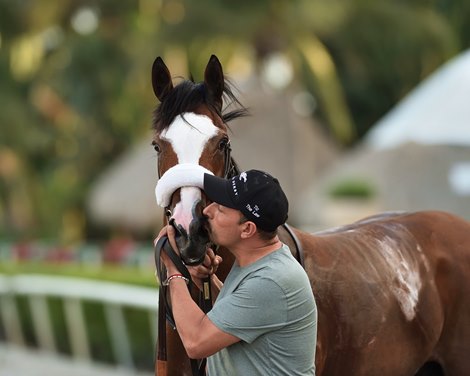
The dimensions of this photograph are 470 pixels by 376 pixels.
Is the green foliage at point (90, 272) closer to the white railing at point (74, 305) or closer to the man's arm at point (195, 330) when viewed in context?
the white railing at point (74, 305)

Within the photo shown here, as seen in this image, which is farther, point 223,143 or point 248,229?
point 223,143

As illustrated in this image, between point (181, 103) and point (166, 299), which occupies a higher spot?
point (181, 103)

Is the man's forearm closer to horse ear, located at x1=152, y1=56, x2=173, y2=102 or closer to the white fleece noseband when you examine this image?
the white fleece noseband

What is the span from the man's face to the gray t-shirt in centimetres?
10

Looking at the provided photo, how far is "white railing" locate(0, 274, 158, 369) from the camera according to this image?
8.55m

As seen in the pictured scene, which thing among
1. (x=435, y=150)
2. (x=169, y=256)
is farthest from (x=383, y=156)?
(x=169, y=256)

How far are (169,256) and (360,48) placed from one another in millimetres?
18813

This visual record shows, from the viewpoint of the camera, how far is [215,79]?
412 centimetres

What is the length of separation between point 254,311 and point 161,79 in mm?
1289

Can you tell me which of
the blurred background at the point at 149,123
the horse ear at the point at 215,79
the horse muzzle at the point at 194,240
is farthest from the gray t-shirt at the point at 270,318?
the blurred background at the point at 149,123

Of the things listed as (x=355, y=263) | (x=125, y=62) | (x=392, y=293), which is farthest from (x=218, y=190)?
(x=125, y=62)

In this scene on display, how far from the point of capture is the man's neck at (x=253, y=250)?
10.6ft

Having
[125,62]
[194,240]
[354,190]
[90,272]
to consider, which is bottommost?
[354,190]

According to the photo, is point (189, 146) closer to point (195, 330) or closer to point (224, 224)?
point (224, 224)
